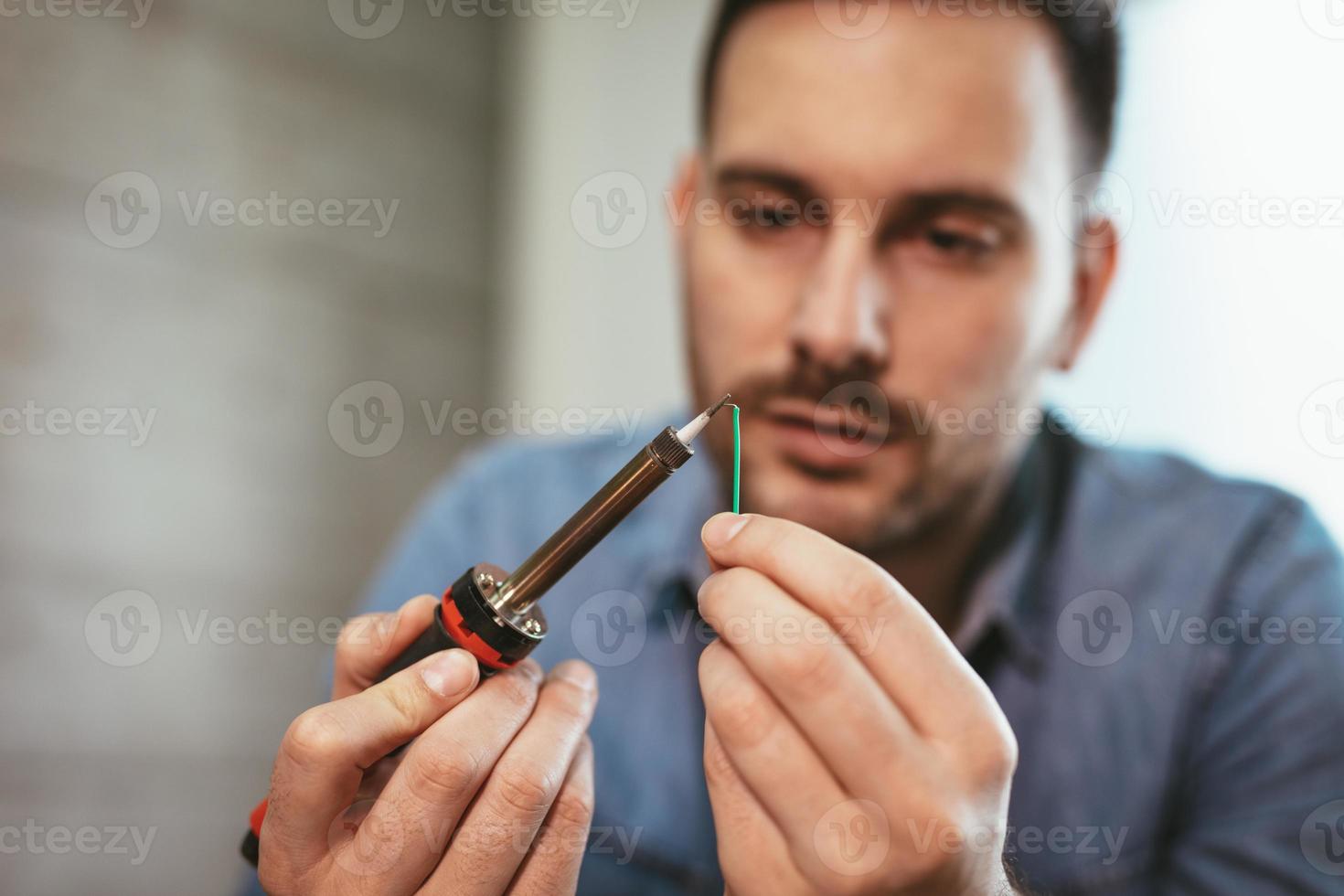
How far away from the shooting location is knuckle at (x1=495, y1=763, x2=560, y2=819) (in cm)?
52

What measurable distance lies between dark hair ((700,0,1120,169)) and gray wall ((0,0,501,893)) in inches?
28.7

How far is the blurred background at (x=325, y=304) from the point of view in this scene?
1091 mm

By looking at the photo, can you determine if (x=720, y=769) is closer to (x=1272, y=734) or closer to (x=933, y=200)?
(x=933, y=200)

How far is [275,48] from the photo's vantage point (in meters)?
1.40

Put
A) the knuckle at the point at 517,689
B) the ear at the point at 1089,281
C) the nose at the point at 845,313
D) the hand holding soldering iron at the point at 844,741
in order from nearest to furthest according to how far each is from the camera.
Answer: the hand holding soldering iron at the point at 844,741, the knuckle at the point at 517,689, the nose at the point at 845,313, the ear at the point at 1089,281

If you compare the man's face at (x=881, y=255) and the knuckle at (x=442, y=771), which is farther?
the man's face at (x=881, y=255)

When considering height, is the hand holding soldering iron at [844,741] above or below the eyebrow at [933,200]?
below

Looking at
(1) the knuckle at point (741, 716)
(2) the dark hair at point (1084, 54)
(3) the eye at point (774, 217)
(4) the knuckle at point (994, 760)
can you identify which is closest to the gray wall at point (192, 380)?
(2) the dark hair at point (1084, 54)

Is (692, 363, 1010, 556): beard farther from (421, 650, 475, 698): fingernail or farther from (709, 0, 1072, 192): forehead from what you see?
(421, 650, 475, 698): fingernail

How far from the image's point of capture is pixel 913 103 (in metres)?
0.83

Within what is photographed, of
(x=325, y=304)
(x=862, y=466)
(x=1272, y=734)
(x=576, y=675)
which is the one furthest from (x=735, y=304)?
(x=325, y=304)

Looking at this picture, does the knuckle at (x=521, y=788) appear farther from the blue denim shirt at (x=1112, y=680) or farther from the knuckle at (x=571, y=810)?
the blue denim shirt at (x=1112, y=680)

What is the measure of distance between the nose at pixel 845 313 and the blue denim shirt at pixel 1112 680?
0.34m

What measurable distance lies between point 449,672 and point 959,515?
2.12 feet
